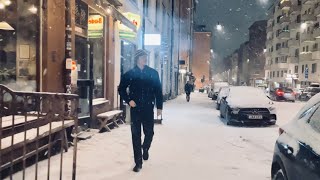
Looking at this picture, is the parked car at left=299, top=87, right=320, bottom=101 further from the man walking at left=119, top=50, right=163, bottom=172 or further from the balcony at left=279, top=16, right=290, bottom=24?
the balcony at left=279, top=16, right=290, bottom=24

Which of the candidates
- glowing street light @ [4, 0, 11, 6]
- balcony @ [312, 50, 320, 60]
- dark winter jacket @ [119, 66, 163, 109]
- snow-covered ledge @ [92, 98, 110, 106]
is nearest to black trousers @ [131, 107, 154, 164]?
dark winter jacket @ [119, 66, 163, 109]

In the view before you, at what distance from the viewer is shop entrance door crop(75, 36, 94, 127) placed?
10297 millimetres

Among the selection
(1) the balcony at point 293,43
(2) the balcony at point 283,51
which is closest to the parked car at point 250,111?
(1) the balcony at point 293,43

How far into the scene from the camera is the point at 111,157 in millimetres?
7336

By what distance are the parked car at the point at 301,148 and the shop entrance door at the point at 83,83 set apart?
680 cm

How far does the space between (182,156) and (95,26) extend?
5.88 m

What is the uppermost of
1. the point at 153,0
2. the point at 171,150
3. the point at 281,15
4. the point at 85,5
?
the point at 281,15

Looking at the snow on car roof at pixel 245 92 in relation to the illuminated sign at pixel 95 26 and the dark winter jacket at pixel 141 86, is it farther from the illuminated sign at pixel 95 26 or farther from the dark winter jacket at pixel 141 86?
the dark winter jacket at pixel 141 86

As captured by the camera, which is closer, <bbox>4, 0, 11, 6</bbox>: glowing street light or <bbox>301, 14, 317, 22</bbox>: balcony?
<bbox>4, 0, 11, 6</bbox>: glowing street light

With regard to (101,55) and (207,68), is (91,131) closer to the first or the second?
(101,55)

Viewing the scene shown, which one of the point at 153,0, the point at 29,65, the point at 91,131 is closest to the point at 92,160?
the point at 29,65

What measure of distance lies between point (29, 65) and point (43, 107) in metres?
2.42

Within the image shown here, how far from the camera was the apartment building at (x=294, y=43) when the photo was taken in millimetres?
52556

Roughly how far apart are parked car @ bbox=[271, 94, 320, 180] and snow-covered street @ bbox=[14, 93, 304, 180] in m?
2.04
